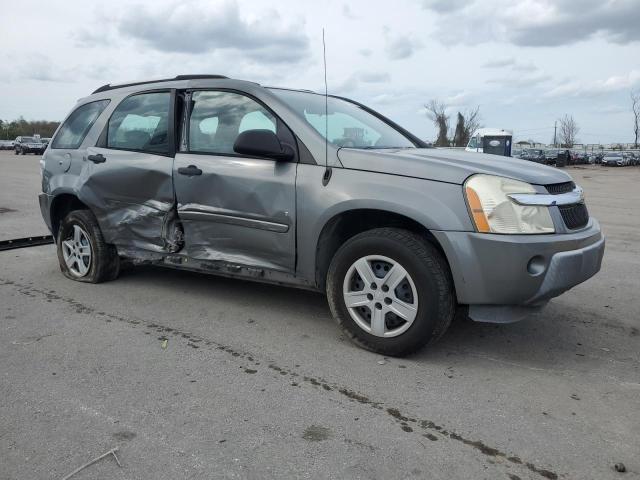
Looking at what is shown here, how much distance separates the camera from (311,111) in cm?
427

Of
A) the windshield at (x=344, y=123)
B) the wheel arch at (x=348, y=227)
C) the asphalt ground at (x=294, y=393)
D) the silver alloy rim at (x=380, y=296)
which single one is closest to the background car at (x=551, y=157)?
the asphalt ground at (x=294, y=393)

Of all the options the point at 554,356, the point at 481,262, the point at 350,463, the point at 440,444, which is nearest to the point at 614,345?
the point at 554,356

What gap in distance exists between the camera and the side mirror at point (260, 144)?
149 inches

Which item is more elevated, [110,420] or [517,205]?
[517,205]

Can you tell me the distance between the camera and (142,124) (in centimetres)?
484

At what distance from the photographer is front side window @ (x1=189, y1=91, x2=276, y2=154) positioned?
13.7 feet

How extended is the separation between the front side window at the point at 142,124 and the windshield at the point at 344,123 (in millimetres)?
1025

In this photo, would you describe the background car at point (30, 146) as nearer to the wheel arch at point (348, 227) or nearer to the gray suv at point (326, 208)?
the gray suv at point (326, 208)

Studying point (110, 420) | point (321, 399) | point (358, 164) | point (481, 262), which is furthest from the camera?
point (358, 164)

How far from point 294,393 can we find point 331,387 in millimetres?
217

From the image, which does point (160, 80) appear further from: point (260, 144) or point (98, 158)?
point (260, 144)

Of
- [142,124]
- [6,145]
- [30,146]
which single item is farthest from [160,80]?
[6,145]

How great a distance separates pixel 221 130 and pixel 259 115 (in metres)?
0.36

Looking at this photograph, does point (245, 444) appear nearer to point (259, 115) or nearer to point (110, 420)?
point (110, 420)
